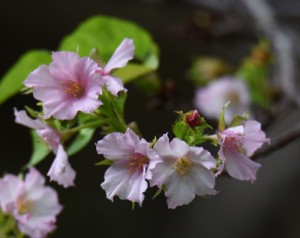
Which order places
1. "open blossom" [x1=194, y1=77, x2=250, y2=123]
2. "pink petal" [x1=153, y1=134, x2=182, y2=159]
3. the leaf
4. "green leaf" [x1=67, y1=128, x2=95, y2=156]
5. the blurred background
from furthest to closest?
the blurred background, "open blossom" [x1=194, y1=77, x2=250, y2=123], the leaf, "green leaf" [x1=67, y1=128, x2=95, y2=156], "pink petal" [x1=153, y1=134, x2=182, y2=159]

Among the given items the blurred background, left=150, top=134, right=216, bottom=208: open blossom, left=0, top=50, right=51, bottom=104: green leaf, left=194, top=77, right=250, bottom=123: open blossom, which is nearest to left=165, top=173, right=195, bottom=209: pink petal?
left=150, top=134, right=216, bottom=208: open blossom

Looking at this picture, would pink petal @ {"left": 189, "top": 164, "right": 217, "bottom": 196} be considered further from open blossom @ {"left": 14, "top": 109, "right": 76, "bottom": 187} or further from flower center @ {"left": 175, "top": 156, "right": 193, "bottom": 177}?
open blossom @ {"left": 14, "top": 109, "right": 76, "bottom": 187}

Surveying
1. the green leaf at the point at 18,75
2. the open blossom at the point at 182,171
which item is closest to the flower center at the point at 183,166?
the open blossom at the point at 182,171

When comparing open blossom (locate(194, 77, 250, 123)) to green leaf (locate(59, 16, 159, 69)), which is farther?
open blossom (locate(194, 77, 250, 123))

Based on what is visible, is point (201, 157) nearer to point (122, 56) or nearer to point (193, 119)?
point (193, 119)

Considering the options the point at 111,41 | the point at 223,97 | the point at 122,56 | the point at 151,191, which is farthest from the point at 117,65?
the point at 151,191
